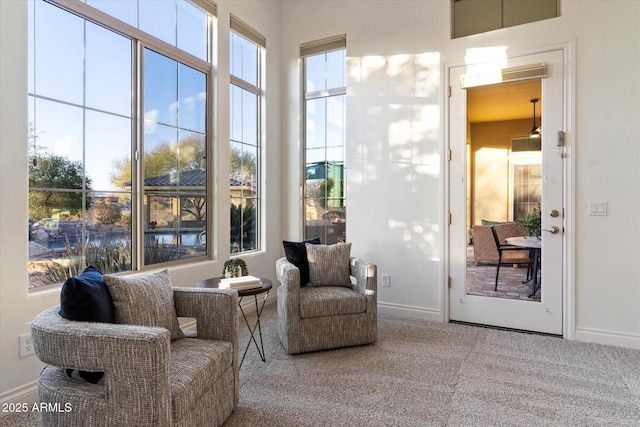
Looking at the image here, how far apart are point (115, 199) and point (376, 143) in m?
2.48

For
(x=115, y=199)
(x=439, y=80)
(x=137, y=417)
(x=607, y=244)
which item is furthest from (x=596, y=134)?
(x=115, y=199)

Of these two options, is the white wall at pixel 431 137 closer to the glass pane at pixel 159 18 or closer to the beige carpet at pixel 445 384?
the beige carpet at pixel 445 384

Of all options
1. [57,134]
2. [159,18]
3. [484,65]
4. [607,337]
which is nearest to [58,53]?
[57,134]

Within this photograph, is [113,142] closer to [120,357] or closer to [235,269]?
[235,269]

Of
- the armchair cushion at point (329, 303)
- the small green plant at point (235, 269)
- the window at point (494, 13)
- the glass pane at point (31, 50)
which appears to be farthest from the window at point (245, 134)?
the window at point (494, 13)

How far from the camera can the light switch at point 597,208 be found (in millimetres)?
2922

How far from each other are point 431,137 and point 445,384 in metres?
2.23

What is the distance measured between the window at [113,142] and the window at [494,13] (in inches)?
95.9

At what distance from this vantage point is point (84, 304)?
1.53 metres

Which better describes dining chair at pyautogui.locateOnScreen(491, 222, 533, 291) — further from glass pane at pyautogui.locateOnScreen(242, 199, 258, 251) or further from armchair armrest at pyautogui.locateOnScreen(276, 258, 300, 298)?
glass pane at pyautogui.locateOnScreen(242, 199, 258, 251)

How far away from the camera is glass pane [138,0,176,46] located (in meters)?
2.87

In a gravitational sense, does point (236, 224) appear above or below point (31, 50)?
below

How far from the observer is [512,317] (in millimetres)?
3260

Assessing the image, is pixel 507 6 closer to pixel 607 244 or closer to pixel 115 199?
pixel 607 244
